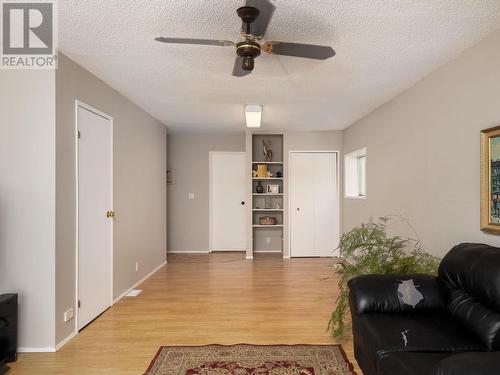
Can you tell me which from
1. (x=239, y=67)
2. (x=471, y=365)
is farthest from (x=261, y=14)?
(x=471, y=365)

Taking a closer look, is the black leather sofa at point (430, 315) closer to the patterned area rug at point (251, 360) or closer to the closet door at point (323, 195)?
the patterned area rug at point (251, 360)

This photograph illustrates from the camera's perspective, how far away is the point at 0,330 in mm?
2211

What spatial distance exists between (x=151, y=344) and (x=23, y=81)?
7.86 ft

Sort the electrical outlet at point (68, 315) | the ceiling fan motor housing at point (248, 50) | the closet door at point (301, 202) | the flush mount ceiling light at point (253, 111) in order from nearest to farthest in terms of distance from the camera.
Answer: the ceiling fan motor housing at point (248, 50), the electrical outlet at point (68, 315), the flush mount ceiling light at point (253, 111), the closet door at point (301, 202)

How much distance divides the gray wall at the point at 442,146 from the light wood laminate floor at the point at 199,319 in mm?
1364

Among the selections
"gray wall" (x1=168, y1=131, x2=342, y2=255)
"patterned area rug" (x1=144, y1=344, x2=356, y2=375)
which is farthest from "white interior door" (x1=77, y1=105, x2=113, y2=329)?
"gray wall" (x1=168, y1=131, x2=342, y2=255)

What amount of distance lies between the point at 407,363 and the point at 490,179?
158cm

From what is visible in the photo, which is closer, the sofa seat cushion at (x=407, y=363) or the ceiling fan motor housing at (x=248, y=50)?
the sofa seat cushion at (x=407, y=363)

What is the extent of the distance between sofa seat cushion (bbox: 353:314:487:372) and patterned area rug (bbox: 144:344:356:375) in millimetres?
417

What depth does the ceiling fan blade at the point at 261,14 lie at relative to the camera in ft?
5.45

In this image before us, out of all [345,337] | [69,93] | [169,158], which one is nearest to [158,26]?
[69,93]

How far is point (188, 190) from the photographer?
6.53m

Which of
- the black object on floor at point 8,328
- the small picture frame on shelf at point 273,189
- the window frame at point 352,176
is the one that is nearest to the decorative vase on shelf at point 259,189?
the small picture frame on shelf at point 273,189

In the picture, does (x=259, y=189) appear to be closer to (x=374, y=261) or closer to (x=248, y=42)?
(x=374, y=261)
